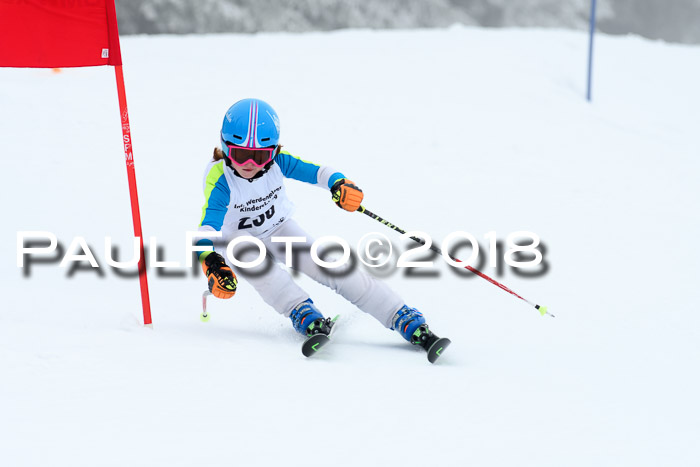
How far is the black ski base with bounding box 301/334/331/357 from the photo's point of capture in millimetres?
3059

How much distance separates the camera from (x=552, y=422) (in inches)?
97.8

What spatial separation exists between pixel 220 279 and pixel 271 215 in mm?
677

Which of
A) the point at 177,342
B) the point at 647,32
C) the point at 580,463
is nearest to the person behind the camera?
the point at 580,463

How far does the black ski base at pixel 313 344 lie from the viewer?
3.06m

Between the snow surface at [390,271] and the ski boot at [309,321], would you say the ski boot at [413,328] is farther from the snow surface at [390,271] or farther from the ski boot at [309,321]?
the ski boot at [309,321]

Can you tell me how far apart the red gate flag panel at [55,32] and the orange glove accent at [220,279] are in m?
1.02

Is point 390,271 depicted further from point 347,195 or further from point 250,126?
point 250,126

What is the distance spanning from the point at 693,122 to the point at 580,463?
305 inches

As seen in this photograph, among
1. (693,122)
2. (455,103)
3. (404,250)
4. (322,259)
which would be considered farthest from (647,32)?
(322,259)

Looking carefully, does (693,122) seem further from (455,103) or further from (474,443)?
(474,443)

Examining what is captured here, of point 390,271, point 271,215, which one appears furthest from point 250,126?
point 390,271

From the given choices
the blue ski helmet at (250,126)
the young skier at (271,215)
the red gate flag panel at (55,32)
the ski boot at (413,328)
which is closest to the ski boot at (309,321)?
the young skier at (271,215)

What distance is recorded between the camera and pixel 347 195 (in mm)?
3457

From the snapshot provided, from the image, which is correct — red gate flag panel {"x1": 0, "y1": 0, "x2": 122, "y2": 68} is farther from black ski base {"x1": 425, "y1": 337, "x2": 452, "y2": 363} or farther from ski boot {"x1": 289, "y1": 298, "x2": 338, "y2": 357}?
black ski base {"x1": 425, "y1": 337, "x2": 452, "y2": 363}
